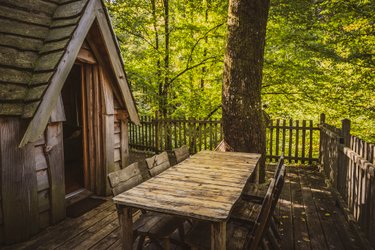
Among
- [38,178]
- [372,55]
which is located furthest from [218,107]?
[38,178]

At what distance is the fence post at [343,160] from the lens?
15.0ft

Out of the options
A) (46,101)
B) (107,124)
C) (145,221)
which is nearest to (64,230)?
(145,221)

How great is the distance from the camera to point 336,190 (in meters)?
5.15

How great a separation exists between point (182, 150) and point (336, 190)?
3196 mm

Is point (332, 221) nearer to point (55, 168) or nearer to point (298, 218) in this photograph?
point (298, 218)

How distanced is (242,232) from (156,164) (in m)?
1.45

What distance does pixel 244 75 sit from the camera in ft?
17.0

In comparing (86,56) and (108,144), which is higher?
(86,56)

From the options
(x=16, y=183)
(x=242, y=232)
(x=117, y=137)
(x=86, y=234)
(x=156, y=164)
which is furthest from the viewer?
(x=117, y=137)

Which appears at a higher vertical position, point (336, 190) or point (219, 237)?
point (219, 237)

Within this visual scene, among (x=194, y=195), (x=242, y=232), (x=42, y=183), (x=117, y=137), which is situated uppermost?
(x=117, y=137)

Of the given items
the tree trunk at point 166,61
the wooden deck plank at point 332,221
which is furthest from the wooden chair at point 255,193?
the tree trunk at point 166,61

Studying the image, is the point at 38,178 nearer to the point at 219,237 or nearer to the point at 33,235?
the point at 33,235

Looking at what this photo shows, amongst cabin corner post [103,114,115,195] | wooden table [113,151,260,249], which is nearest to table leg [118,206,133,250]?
wooden table [113,151,260,249]
